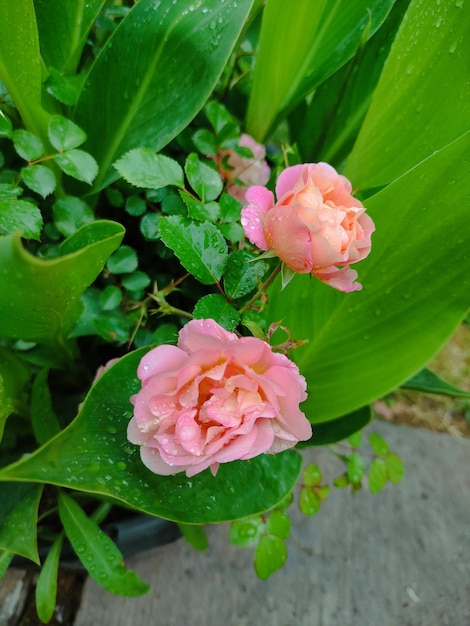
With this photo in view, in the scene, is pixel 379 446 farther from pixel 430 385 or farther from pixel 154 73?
pixel 154 73

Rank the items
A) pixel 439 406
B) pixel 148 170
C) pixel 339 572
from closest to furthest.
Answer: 1. pixel 148 170
2. pixel 339 572
3. pixel 439 406

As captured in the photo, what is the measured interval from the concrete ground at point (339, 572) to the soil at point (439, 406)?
0.09 meters

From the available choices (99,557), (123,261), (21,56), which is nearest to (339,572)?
(99,557)

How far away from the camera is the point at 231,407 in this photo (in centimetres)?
25

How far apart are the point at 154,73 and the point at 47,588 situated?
15.0 inches

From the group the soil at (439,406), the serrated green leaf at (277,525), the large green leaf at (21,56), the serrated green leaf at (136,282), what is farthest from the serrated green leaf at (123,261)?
the soil at (439,406)

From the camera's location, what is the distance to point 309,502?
46 centimetres

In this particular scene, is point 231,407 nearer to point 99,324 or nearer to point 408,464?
point 99,324

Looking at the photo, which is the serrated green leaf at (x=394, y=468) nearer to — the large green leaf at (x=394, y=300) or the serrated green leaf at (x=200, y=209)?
the large green leaf at (x=394, y=300)

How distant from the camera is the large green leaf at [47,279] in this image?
0.78ft

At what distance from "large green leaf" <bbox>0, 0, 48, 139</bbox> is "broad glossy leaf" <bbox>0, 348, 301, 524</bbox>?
0.19m

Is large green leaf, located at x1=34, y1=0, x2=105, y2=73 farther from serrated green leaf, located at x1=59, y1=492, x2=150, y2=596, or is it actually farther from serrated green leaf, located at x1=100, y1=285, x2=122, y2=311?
serrated green leaf, located at x1=59, y1=492, x2=150, y2=596

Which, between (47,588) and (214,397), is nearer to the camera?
(214,397)

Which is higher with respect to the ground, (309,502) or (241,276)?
(241,276)
